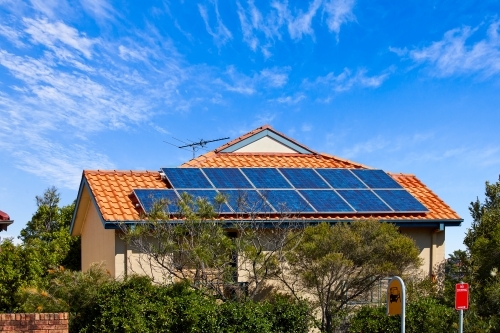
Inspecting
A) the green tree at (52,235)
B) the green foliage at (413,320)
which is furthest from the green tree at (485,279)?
the green tree at (52,235)

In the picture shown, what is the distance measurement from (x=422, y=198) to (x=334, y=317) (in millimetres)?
7207

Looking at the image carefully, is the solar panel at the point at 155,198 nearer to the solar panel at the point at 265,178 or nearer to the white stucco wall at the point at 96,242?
the white stucco wall at the point at 96,242

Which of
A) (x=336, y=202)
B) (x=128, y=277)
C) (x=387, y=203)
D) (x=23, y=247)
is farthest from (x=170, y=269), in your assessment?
(x=23, y=247)

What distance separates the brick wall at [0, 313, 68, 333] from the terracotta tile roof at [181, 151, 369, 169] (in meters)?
9.58

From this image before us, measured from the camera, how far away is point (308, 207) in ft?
61.6

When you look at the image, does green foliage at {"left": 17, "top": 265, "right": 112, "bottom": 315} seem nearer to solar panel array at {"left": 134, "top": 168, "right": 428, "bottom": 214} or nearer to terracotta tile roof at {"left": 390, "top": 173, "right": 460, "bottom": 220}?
solar panel array at {"left": 134, "top": 168, "right": 428, "bottom": 214}

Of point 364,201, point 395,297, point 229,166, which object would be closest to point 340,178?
point 364,201

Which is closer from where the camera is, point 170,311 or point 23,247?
point 170,311

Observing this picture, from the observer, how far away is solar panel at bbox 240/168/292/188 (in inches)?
787

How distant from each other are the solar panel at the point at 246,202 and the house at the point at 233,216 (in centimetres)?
47

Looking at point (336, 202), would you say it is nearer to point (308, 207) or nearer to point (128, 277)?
point (308, 207)

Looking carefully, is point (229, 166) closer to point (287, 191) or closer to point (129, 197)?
point (287, 191)

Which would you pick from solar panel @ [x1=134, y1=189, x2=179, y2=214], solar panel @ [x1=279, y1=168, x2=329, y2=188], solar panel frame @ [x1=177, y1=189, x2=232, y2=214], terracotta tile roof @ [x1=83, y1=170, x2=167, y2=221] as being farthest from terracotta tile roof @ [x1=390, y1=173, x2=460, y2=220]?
terracotta tile roof @ [x1=83, y1=170, x2=167, y2=221]

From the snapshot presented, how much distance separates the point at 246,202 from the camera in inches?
697
